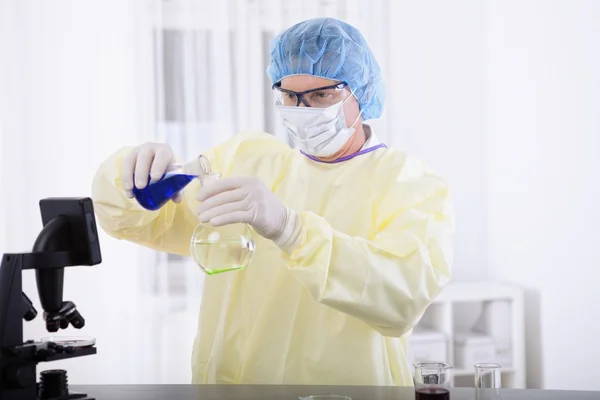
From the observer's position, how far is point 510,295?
3.88 m

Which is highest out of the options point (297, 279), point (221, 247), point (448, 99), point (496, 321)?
point (448, 99)

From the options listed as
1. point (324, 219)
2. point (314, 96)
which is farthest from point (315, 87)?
point (324, 219)

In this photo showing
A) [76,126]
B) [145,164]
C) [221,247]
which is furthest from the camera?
[76,126]

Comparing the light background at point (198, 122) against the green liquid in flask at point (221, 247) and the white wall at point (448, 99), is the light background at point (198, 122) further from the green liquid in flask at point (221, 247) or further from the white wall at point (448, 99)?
the green liquid in flask at point (221, 247)

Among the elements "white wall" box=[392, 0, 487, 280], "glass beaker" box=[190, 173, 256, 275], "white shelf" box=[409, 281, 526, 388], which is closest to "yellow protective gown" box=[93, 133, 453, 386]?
"glass beaker" box=[190, 173, 256, 275]

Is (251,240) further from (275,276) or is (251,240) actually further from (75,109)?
(75,109)

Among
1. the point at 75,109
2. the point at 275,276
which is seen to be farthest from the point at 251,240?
the point at 75,109

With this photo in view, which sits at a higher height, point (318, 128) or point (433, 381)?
point (318, 128)

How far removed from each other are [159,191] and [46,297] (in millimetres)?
344

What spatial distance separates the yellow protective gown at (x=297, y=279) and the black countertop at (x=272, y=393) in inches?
5.6

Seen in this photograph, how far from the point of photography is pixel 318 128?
1.94m

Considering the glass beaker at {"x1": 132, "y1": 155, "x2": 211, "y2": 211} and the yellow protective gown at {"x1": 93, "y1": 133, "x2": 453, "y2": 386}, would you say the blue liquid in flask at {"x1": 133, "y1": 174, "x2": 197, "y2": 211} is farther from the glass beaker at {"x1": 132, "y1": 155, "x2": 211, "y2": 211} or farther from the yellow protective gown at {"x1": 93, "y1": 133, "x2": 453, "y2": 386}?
the yellow protective gown at {"x1": 93, "y1": 133, "x2": 453, "y2": 386}

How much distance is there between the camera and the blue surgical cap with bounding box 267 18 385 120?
6.42 ft

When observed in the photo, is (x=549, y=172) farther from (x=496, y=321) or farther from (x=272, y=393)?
(x=272, y=393)
